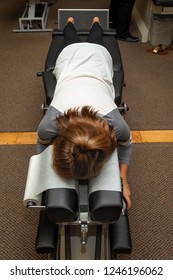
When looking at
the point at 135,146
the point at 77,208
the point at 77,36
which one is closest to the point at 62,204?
the point at 77,208

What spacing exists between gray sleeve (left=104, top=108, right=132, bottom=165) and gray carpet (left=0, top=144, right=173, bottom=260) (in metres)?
0.40

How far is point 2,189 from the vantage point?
5.06 feet

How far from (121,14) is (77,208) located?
8.35ft

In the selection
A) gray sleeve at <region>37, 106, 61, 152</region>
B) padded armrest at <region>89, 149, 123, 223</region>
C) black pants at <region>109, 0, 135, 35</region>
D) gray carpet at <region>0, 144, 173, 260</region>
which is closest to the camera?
padded armrest at <region>89, 149, 123, 223</region>

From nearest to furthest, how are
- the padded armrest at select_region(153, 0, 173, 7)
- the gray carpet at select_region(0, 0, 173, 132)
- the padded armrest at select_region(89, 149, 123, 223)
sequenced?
the padded armrest at select_region(89, 149, 123, 223), the gray carpet at select_region(0, 0, 173, 132), the padded armrest at select_region(153, 0, 173, 7)

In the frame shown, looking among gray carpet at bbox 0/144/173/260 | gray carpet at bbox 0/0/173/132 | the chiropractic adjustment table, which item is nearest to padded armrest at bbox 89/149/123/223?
the chiropractic adjustment table

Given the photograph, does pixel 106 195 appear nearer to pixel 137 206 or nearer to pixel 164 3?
pixel 137 206

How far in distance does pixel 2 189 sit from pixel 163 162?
0.98 m

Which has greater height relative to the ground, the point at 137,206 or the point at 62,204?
the point at 62,204

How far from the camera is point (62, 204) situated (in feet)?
2.43

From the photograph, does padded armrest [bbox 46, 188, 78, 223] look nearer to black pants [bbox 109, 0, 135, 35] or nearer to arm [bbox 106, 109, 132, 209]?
arm [bbox 106, 109, 132, 209]

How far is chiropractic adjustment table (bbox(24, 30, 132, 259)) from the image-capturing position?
756 millimetres

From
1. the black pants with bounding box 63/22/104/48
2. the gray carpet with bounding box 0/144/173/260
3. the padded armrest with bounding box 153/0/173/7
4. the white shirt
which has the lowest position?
the gray carpet with bounding box 0/144/173/260

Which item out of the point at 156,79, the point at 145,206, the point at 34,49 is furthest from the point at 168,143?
the point at 34,49
